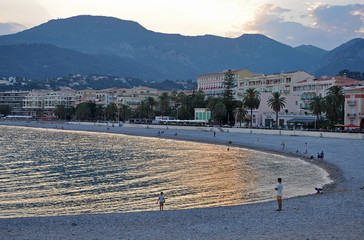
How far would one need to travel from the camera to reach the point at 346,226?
13.6m

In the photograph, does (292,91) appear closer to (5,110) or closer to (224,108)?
(224,108)

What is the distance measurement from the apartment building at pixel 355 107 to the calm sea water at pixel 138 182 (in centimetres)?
2978

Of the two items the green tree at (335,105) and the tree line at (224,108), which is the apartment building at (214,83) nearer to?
the tree line at (224,108)

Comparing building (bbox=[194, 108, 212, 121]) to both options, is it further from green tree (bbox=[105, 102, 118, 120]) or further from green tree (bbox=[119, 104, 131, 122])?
green tree (bbox=[105, 102, 118, 120])

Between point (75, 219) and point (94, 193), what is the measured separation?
7.10m

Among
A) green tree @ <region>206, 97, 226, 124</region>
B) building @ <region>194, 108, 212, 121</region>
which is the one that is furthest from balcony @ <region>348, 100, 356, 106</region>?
building @ <region>194, 108, 212, 121</region>

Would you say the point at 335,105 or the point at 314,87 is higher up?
the point at 314,87

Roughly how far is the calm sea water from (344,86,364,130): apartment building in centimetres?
2978

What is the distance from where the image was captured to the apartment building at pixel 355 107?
210ft

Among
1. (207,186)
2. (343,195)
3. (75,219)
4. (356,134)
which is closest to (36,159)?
(207,186)

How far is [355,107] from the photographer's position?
6469 centimetres

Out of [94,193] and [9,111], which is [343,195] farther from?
[9,111]

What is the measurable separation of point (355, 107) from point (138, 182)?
50892mm

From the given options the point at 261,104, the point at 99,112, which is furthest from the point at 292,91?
the point at 99,112
